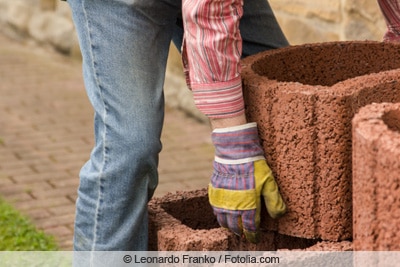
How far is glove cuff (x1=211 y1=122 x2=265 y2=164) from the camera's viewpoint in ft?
7.95

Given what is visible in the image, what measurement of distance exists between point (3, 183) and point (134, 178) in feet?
6.96

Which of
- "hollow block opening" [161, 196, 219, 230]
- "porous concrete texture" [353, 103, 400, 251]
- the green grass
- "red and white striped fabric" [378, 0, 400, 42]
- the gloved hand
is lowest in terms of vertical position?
the green grass

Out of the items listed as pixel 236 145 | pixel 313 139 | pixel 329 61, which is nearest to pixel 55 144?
pixel 329 61

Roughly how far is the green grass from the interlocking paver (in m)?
0.06

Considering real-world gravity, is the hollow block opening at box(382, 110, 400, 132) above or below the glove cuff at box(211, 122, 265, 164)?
above

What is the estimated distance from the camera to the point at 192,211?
296 cm

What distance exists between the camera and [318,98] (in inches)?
91.9

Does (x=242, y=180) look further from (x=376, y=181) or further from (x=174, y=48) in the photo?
(x=174, y=48)

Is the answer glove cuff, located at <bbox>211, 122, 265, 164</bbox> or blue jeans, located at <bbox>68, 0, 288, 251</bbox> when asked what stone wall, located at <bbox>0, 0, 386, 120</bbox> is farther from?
glove cuff, located at <bbox>211, 122, 265, 164</bbox>

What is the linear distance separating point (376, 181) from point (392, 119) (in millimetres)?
247

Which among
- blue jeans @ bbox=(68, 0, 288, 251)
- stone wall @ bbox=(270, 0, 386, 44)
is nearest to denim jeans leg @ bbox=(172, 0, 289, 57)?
blue jeans @ bbox=(68, 0, 288, 251)

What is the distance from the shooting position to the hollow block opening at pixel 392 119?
2080 millimetres

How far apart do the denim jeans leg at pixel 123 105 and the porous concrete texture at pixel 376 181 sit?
0.73 meters

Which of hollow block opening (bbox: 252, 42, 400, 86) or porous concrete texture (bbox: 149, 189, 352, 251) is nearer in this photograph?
porous concrete texture (bbox: 149, 189, 352, 251)
